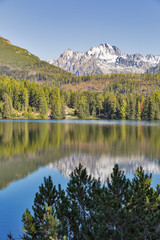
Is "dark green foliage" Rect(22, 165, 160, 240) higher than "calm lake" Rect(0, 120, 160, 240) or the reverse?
higher

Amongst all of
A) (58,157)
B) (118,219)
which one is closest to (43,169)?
(58,157)

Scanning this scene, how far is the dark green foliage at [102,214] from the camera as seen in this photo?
28.3 ft

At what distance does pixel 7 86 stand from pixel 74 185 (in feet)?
536

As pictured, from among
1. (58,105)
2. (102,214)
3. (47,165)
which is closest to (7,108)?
(58,105)

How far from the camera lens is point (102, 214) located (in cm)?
873

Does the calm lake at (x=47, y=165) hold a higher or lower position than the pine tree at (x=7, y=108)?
lower

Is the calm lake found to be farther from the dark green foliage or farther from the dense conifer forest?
the dense conifer forest

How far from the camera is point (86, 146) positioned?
149 ft

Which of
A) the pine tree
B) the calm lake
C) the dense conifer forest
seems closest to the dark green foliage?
the calm lake

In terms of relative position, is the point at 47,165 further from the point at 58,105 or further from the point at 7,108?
the point at 58,105

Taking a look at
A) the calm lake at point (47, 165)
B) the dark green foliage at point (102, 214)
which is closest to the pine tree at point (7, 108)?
the calm lake at point (47, 165)

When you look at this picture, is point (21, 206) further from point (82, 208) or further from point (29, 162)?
point (29, 162)

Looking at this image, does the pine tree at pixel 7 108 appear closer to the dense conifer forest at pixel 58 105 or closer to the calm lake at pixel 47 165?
the dense conifer forest at pixel 58 105

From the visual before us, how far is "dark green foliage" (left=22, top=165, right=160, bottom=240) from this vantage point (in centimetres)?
863
